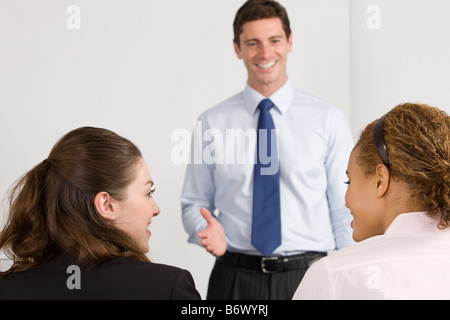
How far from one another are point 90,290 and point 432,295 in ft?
2.30

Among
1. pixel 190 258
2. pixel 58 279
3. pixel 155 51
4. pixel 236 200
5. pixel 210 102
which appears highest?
pixel 155 51

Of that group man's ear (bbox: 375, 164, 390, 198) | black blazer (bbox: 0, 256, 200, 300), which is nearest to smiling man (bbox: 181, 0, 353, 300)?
black blazer (bbox: 0, 256, 200, 300)

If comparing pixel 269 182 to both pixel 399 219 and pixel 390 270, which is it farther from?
pixel 390 270

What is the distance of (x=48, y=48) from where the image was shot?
3.35 metres

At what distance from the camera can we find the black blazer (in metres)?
1.26

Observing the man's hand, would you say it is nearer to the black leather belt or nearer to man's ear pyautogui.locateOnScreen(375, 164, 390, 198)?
the black leather belt

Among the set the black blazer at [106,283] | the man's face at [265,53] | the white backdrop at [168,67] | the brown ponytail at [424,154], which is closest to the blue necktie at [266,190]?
the man's face at [265,53]

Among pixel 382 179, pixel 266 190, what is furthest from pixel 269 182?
pixel 382 179

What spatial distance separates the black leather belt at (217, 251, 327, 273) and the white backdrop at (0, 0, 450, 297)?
896mm

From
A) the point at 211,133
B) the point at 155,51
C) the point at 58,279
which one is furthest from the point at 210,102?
the point at 58,279

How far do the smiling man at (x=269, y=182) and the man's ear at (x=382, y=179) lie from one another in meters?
1.22

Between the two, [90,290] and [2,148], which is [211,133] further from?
[90,290]

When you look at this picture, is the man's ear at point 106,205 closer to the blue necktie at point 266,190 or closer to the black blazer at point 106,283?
the black blazer at point 106,283

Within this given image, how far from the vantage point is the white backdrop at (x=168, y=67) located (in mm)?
3283
